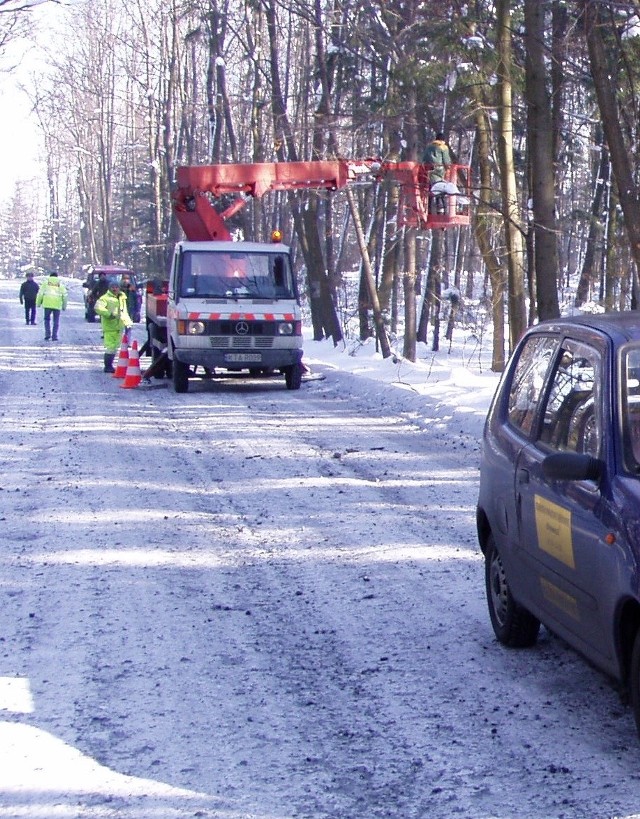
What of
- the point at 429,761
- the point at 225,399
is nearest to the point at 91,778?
the point at 429,761

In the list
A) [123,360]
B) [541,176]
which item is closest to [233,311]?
[123,360]

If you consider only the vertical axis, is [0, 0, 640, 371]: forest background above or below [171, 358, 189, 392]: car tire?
above

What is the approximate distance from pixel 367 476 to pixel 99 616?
500 cm

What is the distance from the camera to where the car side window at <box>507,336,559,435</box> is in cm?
584

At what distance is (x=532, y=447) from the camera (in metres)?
5.65

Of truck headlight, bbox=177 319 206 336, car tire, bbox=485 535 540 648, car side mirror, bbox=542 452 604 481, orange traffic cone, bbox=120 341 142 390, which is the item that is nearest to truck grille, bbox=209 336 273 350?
truck headlight, bbox=177 319 206 336

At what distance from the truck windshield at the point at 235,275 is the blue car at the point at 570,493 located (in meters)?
13.0

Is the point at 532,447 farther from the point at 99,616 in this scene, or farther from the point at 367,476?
the point at 367,476

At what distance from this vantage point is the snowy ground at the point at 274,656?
447 centimetres

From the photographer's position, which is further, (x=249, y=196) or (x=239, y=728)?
(x=249, y=196)

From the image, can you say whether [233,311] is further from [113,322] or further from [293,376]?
[113,322]

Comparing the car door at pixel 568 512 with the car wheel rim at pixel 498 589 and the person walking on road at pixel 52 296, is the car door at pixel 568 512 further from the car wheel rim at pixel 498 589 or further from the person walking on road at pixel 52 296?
the person walking on road at pixel 52 296

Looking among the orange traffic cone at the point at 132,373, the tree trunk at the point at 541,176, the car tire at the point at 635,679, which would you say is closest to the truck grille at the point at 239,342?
the orange traffic cone at the point at 132,373

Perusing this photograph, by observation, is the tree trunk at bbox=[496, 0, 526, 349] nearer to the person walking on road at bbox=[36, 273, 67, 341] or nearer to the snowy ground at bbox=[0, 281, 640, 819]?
the snowy ground at bbox=[0, 281, 640, 819]
